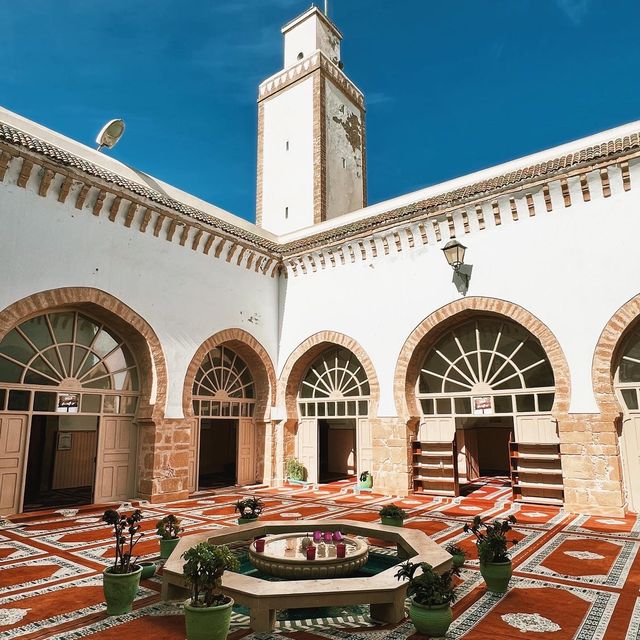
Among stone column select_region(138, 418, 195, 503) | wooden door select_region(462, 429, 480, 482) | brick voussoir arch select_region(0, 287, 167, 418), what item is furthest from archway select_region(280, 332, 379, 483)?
brick voussoir arch select_region(0, 287, 167, 418)

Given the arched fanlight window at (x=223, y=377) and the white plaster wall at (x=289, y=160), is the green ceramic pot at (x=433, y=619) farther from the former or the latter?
the white plaster wall at (x=289, y=160)

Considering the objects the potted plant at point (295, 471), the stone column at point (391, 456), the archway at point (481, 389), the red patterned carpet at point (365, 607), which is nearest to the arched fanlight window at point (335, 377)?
the stone column at point (391, 456)

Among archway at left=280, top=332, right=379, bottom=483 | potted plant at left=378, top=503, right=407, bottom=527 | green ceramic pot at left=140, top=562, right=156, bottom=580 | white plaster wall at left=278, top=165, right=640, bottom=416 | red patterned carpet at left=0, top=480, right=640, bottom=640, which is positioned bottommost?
red patterned carpet at left=0, top=480, right=640, bottom=640

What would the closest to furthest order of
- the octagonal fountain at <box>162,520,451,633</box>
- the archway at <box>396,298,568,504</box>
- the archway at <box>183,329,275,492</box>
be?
the octagonal fountain at <box>162,520,451,633</box> < the archway at <box>396,298,568,504</box> < the archway at <box>183,329,275,492</box>

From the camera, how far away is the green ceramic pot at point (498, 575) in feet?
14.7

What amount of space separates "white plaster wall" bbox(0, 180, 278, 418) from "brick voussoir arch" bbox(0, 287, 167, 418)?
5.0 inches

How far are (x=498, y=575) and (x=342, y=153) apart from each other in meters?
15.5

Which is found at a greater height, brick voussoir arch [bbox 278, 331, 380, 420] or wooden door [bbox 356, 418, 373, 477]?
brick voussoir arch [bbox 278, 331, 380, 420]

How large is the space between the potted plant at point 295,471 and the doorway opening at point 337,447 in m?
3.78

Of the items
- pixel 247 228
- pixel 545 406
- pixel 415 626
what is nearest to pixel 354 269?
pixel 247 228

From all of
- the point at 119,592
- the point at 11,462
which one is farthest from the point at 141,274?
the point at 119,592

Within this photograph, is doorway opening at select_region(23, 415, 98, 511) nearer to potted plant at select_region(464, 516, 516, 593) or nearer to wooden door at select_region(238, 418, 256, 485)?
wooden door at select_region(238, 418, 256, 485)

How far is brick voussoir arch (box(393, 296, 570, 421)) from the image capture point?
8656mm

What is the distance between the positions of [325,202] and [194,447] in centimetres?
891
